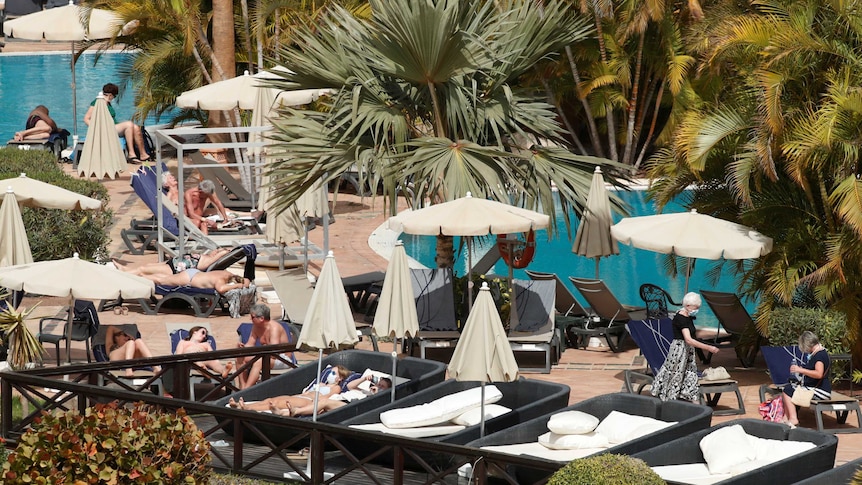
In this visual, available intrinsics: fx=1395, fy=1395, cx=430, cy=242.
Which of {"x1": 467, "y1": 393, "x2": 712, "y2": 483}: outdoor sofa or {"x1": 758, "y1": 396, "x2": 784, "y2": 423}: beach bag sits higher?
{"x1": 467, "y1": 393, "x2": 712, "y2": 483}: outdoor sofa

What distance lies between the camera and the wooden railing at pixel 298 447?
33.9ft

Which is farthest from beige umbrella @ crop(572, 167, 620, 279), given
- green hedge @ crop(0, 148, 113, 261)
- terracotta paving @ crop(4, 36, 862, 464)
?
green hedge @ crop(0, 148, 113, 261)

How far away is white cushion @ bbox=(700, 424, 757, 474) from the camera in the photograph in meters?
10.5

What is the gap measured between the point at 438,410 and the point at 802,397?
3.28 meters

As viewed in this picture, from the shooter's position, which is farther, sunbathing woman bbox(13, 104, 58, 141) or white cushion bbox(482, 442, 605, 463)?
sunbathing woman bbox(13, 104, 58, 141)

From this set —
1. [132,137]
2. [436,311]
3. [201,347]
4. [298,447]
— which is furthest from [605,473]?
[132,137]

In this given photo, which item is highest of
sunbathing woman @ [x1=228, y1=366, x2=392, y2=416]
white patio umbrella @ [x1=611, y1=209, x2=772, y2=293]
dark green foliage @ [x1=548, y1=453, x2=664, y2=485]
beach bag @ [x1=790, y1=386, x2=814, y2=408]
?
white patio umbrella @ [x1=611, y1=209, x2=772, y2=293]

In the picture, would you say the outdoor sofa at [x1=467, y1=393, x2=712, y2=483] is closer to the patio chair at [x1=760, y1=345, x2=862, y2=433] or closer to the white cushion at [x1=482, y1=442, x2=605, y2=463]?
the white cushion at [x1=482, y1=442, x2=605, y2=463]

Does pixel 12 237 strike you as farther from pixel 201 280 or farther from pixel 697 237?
pixel 697 237

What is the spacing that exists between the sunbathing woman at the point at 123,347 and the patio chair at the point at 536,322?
3.91 m

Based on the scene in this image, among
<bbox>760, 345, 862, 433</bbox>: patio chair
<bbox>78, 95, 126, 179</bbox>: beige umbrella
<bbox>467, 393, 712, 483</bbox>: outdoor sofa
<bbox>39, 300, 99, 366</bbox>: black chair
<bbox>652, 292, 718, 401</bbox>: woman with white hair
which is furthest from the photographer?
<bbox>78, 95, 126, 179</bbox>: beige umbrella

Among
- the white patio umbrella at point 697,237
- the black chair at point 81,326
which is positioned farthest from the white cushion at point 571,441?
the black chair at point 81,326

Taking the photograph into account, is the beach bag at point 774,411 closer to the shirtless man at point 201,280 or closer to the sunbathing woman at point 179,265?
the shirtless man at point 201,280

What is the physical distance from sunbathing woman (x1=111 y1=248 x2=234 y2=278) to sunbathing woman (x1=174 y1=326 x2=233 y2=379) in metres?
3.62
